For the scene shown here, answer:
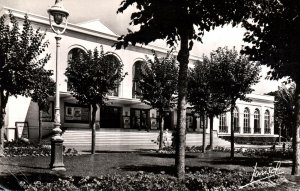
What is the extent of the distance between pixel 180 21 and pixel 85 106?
25.1 metres

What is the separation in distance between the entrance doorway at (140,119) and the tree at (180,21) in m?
27.4

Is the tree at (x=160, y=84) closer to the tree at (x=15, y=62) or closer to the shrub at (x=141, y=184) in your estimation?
the tree at (x=15, y=62)

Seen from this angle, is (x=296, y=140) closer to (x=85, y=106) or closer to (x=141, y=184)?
(x=141, y=184)

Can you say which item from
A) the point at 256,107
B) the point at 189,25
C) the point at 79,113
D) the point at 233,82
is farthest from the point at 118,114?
the point at 189,25

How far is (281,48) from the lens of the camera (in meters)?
11.6

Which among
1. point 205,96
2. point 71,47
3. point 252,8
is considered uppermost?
point 71,47

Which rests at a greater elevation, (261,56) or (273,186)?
(261,56)

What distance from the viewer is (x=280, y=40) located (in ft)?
37.6

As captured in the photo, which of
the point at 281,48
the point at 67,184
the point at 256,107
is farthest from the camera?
the point at 256,107

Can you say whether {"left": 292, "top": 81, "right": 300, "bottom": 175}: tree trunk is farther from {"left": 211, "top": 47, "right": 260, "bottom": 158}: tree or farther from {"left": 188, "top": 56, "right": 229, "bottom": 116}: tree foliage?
{"left": 188, "top": 56, "right": 229, "bottom": 116}: tree foliage

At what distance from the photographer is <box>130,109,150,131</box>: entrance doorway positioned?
3672 cm

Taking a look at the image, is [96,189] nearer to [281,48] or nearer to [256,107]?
[281,48]

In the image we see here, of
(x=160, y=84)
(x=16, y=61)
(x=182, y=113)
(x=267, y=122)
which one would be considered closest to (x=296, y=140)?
(x=182, y=113)

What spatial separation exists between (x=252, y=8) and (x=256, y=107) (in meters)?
44.8
